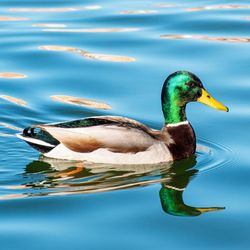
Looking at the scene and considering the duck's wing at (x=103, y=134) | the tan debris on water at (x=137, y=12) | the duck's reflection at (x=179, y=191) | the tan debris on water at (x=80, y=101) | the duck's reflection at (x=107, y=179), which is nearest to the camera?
the duck's reflection at (x=179, y=191)

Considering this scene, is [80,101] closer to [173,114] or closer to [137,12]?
[173,114]

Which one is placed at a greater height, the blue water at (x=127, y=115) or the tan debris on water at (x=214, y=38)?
the tan debris on water at (x=214, y=38)

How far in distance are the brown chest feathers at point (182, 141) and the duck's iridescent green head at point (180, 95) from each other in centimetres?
13

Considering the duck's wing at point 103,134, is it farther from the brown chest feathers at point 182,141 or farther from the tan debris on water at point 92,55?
the tan debris on water at point 92,55

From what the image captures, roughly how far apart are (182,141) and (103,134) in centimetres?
90

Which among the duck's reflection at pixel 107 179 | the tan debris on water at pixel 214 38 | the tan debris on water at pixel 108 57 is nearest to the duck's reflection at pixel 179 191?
the duck's reflection at pixel 107 179

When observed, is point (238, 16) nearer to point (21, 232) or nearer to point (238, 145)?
point (238, 145)

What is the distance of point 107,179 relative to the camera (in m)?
9.51

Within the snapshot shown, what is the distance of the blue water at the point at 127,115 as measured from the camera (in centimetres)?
801

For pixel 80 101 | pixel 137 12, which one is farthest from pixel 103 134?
pixel 137 12

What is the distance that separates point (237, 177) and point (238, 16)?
7.30 m

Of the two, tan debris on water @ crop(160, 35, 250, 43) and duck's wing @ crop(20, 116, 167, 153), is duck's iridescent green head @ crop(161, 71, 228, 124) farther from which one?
tan debris on water @ crop(160, 35, 250, 43)

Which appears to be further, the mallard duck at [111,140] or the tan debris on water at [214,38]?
the tan debris on water at [214,38]

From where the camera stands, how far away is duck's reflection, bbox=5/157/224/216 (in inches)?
351
